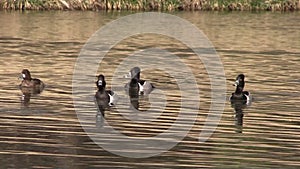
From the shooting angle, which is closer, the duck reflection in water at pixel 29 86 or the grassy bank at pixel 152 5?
the duck reflection in water at pixel 29 86

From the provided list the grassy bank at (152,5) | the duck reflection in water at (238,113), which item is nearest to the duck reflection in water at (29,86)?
the duck reflection in water at (238,113)

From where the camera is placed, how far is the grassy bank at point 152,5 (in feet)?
208

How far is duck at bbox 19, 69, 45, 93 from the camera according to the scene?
29.1 m

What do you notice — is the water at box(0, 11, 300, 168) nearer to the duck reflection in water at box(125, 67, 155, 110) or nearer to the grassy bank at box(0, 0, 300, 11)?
the duck reflection in water at box(125, 67, 155, 110)

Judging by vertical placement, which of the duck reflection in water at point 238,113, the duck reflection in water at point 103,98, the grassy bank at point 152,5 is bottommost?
the duck reflection in water at point 238,113

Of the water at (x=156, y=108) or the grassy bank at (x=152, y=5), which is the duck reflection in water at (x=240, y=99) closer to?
the water at (x=156, y=108)

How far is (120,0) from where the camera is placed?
64938 millimetres

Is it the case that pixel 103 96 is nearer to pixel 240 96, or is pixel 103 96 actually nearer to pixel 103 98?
pixel 103 98

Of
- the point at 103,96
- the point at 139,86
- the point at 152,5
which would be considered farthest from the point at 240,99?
the point at 152,5

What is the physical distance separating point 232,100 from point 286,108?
220 cm

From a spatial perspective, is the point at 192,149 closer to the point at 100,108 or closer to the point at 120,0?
the point at 100,108

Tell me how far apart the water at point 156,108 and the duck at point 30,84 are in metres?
0.37

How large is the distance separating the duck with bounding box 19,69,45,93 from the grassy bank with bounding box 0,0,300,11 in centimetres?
3357

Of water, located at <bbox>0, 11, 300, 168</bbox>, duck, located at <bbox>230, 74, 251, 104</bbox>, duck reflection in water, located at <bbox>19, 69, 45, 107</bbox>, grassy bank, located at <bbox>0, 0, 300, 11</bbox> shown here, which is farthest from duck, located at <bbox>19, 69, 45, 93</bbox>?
grassy bank, located at <bbox>0, 0, 300, 11</bbox>
